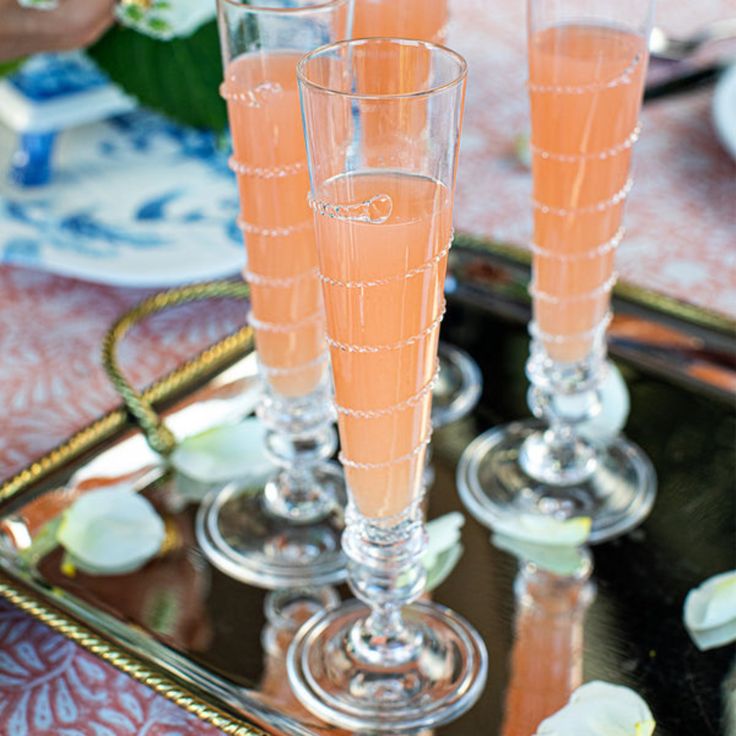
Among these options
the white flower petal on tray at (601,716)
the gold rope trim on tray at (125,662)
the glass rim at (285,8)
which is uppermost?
the glass rim at (285,8)

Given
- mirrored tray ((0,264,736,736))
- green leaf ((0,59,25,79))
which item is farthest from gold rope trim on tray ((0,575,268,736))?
green leaf ((0,59,25,79))

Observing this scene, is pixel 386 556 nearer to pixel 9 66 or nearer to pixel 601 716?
pixel 601 716

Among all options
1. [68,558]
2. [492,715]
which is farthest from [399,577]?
[68,558]

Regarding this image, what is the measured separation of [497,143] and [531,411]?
41cm

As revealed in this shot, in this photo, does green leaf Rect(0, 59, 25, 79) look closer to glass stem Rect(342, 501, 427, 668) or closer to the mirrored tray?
the mirrored tray

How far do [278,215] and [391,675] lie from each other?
0.78ft

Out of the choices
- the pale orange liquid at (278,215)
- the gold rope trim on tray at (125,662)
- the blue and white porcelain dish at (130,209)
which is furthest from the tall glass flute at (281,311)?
the blue and white porcelain dish at (130,209)

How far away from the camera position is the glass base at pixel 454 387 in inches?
32.7

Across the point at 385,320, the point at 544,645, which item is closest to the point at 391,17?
the point at 385,320

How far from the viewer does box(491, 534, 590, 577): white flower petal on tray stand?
2.27ft

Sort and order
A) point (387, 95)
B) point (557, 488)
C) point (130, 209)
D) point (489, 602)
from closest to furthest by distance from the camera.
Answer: point (387, 95) < point (489, 602) < point (557, 488) < point (130, 209)

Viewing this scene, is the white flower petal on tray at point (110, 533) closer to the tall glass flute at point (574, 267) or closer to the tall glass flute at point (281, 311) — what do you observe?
the tall glass flute at point (281, 311)

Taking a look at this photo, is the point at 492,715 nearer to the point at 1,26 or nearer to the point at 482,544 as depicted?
the point at 482,544

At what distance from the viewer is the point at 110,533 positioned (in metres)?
0.71
